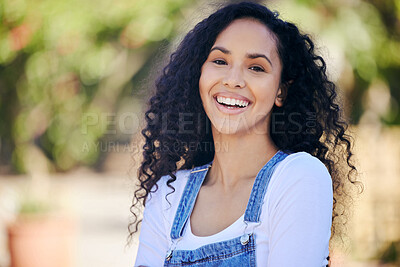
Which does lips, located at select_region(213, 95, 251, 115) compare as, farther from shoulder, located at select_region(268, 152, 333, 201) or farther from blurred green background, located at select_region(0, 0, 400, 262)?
blurred green background, located at select_region(0, 0, 400, 262)

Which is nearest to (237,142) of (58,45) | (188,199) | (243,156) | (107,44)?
(243,156)

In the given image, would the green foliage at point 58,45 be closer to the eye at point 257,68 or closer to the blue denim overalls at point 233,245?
the eye at point 257,68

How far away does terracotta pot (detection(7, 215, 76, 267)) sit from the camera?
4.75 m

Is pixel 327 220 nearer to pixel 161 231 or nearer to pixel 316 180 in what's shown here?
pixel 316 180

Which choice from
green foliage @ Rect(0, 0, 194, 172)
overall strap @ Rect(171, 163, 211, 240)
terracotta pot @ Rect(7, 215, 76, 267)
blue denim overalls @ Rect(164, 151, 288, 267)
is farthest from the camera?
green foliage @ Rect(0, 0, 194, 172)

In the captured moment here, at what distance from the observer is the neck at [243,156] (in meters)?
1.97

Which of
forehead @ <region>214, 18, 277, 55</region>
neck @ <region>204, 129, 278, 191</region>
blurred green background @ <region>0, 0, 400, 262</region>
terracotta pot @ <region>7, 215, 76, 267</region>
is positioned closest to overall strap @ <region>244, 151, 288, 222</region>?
neck @ <region>204, 129, 278, 191</region>

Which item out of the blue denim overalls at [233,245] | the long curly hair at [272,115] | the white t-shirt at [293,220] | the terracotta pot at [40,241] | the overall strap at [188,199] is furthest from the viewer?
the terracotta pot at [40,241]

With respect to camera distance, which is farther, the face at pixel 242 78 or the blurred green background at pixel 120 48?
the blurred green background at pixel 120 48

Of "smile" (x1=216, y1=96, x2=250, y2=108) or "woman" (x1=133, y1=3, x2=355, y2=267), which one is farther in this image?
"smile" (x1=216, y1=96, x2=250, y2=108)

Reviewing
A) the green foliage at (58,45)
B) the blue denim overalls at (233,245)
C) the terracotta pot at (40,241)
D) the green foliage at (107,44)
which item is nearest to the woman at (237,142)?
the blue denim overalls at (233,245)

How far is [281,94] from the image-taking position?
2037 mm

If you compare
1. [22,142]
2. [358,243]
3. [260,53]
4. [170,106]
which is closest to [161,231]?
[170,106]

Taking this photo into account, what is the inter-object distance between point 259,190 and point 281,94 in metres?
0.45
